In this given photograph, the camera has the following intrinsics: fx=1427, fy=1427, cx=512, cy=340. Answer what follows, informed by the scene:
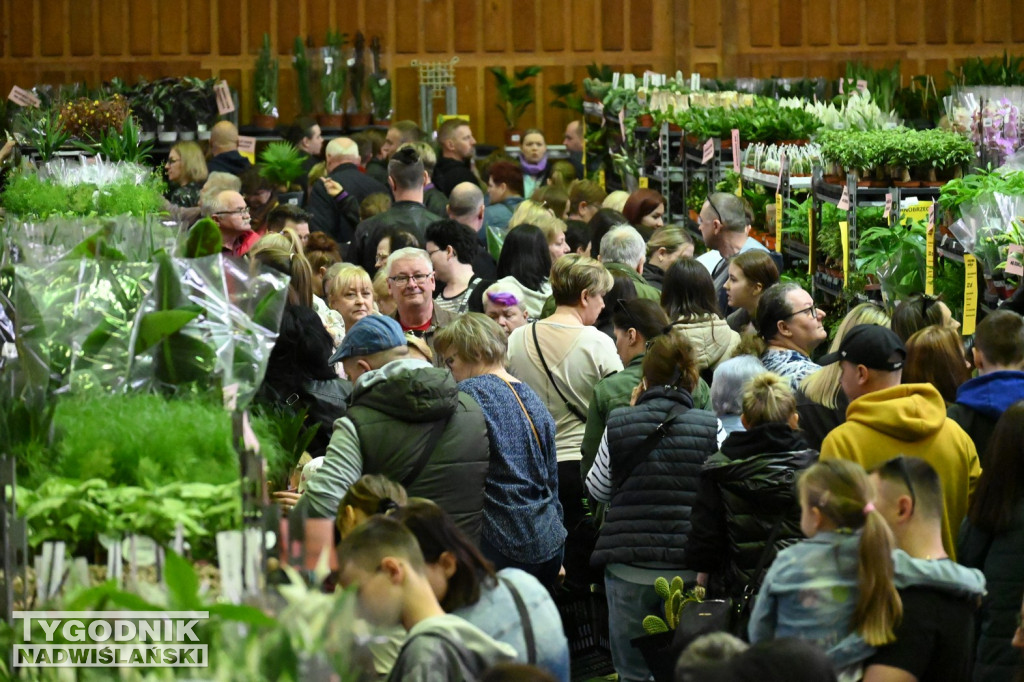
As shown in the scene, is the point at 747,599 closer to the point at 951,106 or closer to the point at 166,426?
the point at 166,426

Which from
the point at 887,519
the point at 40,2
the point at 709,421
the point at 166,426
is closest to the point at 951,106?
the point at 709,421

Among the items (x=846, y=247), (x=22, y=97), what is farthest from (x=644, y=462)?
(x=22, y=97)

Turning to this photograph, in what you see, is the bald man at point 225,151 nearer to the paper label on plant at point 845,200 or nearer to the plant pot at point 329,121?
the plant pot at point 329,121

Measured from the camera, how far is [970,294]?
5246 millimetres

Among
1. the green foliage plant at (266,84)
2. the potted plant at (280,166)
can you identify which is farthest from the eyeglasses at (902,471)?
the green foliage plant at (266,84)

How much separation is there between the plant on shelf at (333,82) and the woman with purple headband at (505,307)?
340 inches

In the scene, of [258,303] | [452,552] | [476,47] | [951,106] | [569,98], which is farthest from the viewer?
[476,47]

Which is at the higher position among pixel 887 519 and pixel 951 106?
pixel 951 106

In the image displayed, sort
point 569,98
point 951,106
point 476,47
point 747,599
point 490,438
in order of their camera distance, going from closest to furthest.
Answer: point 747,599, point 490,438, point 951,106, point 569,98, point 476,47

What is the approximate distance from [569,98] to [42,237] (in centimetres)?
1151

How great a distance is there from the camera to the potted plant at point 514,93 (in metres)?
15.1

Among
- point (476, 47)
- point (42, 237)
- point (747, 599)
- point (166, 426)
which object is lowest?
point (747, 599)

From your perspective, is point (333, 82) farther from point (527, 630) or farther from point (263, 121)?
point (527, 630)

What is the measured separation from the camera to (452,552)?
2668 mm
